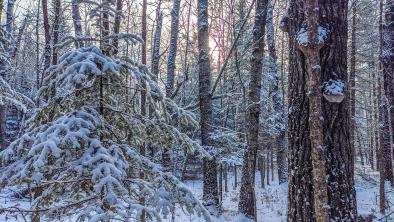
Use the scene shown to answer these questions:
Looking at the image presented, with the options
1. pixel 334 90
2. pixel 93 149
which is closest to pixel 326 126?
pixel 334 90

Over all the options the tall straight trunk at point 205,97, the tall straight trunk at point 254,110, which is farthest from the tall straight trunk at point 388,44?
the tall straight trunk at point 205,97

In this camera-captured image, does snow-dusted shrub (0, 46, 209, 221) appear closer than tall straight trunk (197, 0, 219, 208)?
Yes

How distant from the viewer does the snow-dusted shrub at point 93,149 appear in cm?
295

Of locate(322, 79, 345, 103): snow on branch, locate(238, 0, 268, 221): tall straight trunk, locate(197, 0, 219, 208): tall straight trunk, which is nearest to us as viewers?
locate(322, 79, 345, 103): snow on branch

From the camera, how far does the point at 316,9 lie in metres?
3.10

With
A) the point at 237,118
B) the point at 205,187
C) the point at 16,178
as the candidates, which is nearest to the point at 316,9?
the point at 16,178

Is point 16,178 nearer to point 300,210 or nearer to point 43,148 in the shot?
point 43,148

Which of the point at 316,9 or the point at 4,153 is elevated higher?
the point at 316,9

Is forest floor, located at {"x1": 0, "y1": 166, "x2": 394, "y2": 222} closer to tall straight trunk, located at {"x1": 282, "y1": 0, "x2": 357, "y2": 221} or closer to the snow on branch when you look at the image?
tall straight trunk, located at {"x1": 282, "y1": 0, "x2": 357, "y2": 221}

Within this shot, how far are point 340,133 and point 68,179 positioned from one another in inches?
115

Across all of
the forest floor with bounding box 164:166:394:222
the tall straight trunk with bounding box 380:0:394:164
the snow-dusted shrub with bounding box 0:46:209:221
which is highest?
the tall straight trunk with bounding box 380:0:394:164

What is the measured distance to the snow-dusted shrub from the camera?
9.66 feet

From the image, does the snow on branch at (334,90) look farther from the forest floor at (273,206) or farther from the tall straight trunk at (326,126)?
the forest floor at (273,206)

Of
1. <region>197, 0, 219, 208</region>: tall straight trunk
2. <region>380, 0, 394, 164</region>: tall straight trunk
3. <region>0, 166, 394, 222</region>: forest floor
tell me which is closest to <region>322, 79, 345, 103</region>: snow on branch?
<region>0, 166, 394, 222</region>: forest floor
